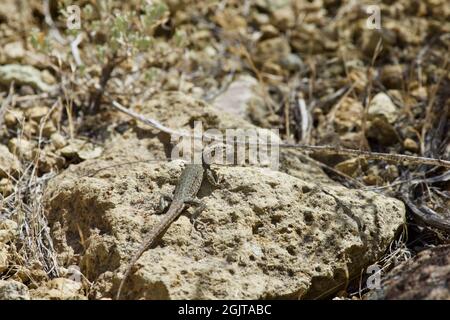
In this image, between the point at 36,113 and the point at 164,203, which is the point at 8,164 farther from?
the point at 164,203

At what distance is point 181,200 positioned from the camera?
397cm

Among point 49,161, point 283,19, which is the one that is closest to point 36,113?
point 49,161

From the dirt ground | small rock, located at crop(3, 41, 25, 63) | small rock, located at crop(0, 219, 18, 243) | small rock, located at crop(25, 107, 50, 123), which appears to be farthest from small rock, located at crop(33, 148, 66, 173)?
small rock, located at crop(3, 41, 25, 63)

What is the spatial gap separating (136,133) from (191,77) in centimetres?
144

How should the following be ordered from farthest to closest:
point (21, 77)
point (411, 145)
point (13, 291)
Result: point (21, 77)
point (411, 145)
point (13, 291)

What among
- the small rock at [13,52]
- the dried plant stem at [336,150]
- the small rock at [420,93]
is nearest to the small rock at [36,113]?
the dried plant stem at [336,150]

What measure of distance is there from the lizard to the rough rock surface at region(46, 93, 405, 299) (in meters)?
0.05

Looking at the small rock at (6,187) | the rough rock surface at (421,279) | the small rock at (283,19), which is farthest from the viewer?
the small rock at (283,19)

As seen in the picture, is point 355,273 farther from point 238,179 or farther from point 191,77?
→ point 191,77

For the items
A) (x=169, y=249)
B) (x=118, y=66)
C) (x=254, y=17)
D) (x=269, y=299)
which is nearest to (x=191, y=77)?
(x=118, y=66)

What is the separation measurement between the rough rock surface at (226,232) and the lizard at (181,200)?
0.05 metres

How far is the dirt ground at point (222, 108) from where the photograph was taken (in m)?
3.94

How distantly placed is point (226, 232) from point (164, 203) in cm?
53

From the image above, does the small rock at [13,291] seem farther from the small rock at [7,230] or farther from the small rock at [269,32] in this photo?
the small rock at [269,32]
